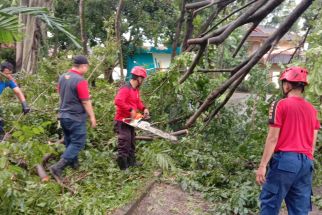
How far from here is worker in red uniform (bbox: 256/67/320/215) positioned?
11.8ft

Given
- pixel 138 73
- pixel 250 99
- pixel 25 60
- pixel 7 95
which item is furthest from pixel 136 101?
pixel 25 60

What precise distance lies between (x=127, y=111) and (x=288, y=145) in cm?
263

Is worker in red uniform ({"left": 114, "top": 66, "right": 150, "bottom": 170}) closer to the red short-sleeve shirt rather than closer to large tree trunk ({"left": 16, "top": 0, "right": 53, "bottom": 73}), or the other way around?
the red short-sleeve shirt

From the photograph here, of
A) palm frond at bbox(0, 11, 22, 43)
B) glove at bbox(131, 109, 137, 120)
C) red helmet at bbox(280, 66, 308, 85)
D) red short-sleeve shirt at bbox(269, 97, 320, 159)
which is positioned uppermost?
palm frond at bbox(0, 11, 22, 43)

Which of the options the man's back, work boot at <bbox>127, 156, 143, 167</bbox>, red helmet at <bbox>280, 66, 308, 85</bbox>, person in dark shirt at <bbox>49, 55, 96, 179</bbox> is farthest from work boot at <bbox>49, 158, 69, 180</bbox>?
red helmet at <bbox>280, 66, 308, 85</bbox>

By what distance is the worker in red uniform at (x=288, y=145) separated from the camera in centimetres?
359

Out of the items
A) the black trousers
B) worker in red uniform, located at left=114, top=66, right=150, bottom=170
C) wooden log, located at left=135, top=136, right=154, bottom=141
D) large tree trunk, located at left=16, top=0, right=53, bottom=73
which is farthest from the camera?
large tree trunk, located at left=16, top=0, right=53, bottom=73

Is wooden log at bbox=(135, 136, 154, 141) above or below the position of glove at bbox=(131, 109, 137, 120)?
below

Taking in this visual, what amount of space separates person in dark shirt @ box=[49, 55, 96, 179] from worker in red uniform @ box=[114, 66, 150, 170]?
61cm

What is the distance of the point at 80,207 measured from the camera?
14.0ft

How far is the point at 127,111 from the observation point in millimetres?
5668

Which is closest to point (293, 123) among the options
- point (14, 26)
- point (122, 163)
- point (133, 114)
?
point (14, 26)

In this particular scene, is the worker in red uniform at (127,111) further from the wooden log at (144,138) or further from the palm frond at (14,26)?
the palm frond at (14,26)

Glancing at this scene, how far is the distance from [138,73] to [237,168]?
220 cm
